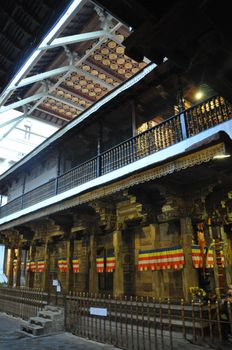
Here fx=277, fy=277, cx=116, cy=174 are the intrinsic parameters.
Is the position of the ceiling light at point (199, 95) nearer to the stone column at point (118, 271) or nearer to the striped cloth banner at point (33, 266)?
the stone column at point (118, 271)

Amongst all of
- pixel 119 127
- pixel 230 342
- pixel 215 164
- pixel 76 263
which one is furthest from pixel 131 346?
pixel 119 127

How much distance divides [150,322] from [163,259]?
5.54 ft

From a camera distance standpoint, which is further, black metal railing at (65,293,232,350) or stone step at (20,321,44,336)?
stone step at (20,321,44,336)

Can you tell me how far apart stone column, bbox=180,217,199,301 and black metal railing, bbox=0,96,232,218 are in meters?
2.34

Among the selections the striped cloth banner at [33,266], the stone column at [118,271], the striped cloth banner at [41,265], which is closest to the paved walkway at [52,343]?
the stone column at [118,271]

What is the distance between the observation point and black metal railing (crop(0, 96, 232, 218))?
7.21 meters

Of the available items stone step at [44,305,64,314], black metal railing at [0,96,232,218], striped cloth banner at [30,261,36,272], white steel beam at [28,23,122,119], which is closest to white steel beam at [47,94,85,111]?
white steel beam at [28,23,122,119]

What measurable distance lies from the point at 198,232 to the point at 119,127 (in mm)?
5943

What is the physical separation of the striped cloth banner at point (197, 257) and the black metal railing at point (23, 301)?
574 centimetres

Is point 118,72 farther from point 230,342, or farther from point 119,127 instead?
point 230,342

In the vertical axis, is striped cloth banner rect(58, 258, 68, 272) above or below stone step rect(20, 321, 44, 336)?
above

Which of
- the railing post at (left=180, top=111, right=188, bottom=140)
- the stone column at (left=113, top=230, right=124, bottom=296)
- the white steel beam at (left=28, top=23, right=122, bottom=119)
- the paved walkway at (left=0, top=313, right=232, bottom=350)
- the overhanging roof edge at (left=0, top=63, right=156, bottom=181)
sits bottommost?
the paved walkway at (left=0, top=313, right=232, bottom=350)

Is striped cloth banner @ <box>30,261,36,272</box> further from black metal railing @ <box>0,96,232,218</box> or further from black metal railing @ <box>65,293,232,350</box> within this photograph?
black metal railing @ <box>65,293,232,350</box>

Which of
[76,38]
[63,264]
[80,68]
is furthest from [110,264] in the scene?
[80,68]
